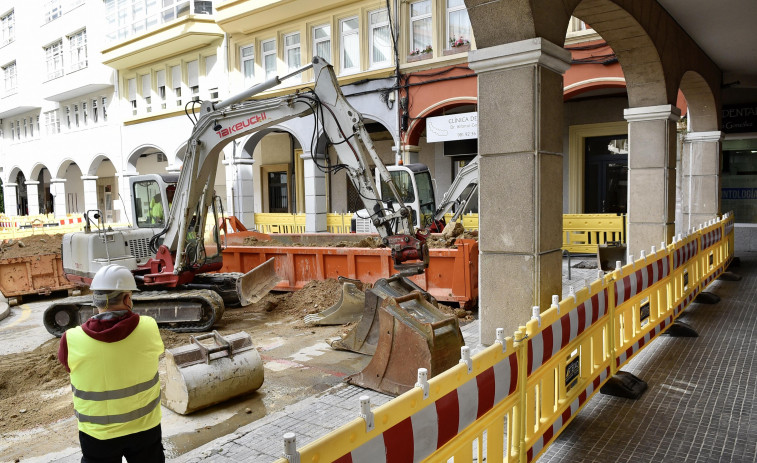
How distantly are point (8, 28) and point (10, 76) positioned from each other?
10.4ft

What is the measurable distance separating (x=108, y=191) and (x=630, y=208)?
33580mm

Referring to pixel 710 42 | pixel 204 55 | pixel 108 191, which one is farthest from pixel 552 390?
pixel 108 191

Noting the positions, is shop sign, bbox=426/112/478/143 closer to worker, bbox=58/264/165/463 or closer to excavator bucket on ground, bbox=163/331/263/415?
excavator bucket on ground, bbox=163/331/263/415

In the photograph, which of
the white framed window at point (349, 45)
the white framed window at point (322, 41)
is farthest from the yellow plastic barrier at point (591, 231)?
the white framed window at point (322, 41)

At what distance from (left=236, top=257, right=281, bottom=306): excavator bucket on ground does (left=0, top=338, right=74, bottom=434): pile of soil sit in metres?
3.01

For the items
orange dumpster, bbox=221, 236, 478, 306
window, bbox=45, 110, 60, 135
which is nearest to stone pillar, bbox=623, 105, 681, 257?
orange dumpster, bbox=221, 236, 478, 306

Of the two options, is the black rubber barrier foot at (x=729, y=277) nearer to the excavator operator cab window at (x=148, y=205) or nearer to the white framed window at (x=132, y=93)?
the excavator operator cab window at (x=148, y=205)

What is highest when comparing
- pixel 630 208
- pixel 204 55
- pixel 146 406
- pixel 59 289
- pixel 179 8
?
pixel 179 8

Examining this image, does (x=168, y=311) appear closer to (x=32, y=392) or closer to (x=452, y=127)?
(x=32, y=392)

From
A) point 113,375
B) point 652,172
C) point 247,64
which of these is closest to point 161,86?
point 247,64

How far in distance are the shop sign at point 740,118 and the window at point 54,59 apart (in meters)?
31.1

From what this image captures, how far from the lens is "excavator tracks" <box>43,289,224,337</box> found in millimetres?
9344

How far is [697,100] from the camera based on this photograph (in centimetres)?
1290

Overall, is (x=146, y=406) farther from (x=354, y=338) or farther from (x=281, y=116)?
(x=281, y=116)
